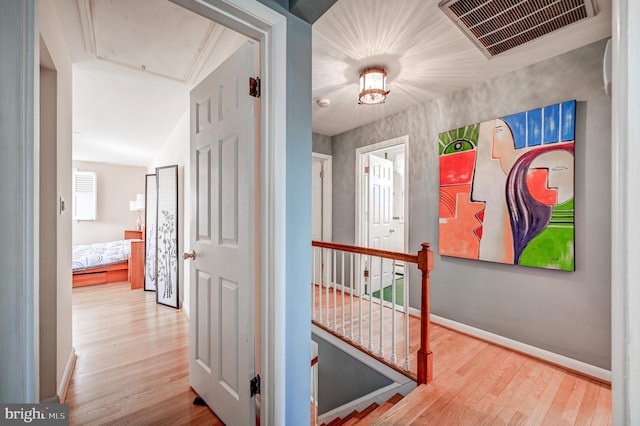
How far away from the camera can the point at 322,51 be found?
6.82ft

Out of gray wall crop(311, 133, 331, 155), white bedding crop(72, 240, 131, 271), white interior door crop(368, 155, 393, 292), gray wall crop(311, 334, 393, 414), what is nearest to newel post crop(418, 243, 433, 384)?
gray wall crop(311, 334, 393, 414)

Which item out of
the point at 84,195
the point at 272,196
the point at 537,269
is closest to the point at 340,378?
the point at 537,269

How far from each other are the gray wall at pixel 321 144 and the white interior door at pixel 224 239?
7.55 feet

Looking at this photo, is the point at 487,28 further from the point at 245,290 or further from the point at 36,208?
the point at 36,208

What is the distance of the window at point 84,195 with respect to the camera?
6188 millimetres

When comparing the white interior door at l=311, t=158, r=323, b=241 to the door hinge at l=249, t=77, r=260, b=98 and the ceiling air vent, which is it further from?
the door hinge at l=249, t=77, r=260, b=98

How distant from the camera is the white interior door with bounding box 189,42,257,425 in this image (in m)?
1.34

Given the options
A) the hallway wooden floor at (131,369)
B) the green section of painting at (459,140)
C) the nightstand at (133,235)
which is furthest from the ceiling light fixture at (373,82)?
the nightstand at (133,235)

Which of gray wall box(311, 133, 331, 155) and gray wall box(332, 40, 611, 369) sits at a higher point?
gray wall box(311, 133, 331, 155)

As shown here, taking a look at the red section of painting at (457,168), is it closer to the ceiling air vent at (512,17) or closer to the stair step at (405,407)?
the ceiling air vent at (512,17)

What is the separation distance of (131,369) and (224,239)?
155cm

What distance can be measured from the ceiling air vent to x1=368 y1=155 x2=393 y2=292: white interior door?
6.73ft

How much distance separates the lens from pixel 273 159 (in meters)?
1.21

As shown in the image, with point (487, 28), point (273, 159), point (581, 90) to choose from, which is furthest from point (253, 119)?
point (581, 90)
